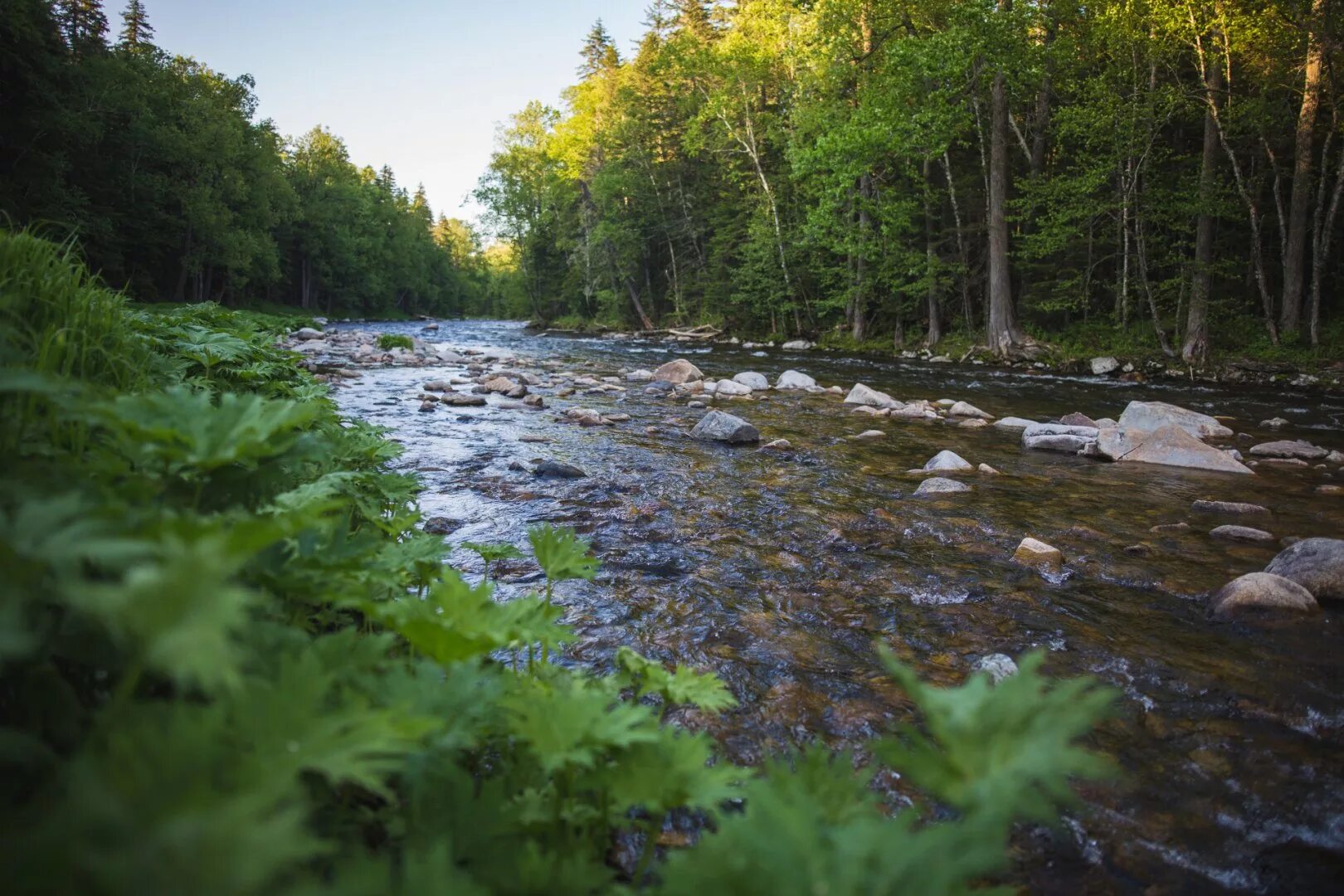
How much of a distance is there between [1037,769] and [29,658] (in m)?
1.43

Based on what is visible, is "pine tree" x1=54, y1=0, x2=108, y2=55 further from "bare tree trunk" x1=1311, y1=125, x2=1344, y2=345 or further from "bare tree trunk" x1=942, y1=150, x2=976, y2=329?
"bare tree trunk" x1=1311, y1=125, x2=1344, y2=345

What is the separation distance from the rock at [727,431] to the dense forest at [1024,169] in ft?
39.9

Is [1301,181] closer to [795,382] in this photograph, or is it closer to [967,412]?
[967,412]

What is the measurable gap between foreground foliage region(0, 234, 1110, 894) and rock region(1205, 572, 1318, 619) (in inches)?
131

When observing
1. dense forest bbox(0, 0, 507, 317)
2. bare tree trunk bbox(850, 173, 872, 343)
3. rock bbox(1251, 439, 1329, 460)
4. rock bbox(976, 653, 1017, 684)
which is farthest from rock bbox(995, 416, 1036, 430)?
dense forest bbox(0, 0, 507, 317)

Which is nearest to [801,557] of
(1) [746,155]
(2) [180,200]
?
(1) [746,155]

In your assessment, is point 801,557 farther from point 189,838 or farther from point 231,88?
point 231,88

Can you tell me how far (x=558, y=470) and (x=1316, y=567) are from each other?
5470mm

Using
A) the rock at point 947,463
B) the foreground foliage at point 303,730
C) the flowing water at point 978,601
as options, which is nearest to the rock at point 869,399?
the flowing water at point 978,601

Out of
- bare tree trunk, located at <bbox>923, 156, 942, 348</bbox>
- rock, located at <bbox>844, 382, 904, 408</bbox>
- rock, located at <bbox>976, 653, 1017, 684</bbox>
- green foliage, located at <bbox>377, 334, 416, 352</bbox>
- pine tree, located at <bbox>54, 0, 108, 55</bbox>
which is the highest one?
pine tree, located at <bbox>54, 0, 108, 55</bbox>

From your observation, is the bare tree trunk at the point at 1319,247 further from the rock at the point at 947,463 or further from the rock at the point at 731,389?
the rock at the point at 947,463

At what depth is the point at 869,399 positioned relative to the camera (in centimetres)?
1062

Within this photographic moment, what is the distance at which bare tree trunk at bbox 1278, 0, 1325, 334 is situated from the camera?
1333cm

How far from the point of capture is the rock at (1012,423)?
28.9ft
